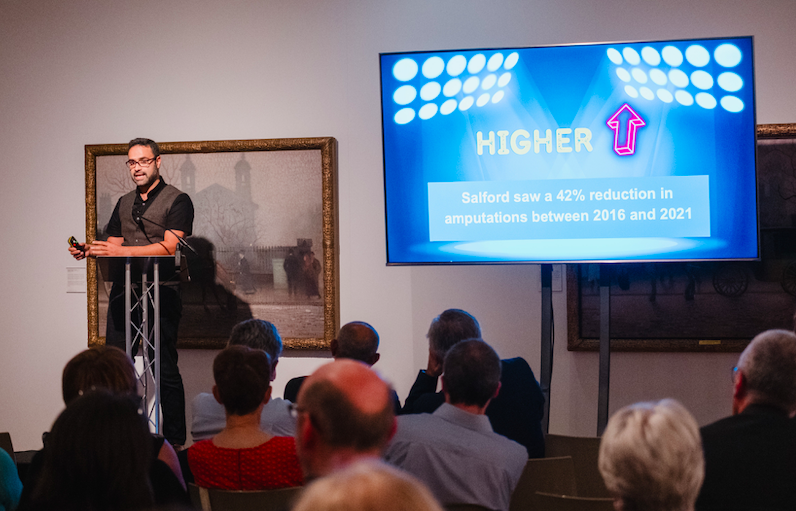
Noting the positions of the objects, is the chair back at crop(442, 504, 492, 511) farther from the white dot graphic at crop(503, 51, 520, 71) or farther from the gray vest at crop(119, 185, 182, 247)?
the gray vest at crop(119, 185, 182, 247)

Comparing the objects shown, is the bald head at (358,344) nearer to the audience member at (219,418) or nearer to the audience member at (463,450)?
the audience member at (219,418)

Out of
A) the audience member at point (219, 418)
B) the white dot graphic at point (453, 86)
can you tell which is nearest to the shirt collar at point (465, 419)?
the audience member at point (219, 418)

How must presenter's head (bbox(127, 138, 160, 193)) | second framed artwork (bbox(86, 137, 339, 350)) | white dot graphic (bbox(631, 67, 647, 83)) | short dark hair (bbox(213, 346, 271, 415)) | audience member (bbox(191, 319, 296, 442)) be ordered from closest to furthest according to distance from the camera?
1. short dark hair (bbox(213, 346, 271, 415))
2. audience member (bbox(191, 319, 296, 442))
3. white dot graphic (bbox(631, 67, 647, 83))
4. presenter's head (bbox(127, 138, 160, 193))
5. second framed artwork (bbox(86, 137, 339, 350))

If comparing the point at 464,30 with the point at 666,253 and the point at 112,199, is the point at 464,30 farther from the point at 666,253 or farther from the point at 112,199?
the point at 112,199

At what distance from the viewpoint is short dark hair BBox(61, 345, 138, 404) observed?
209 centimetres

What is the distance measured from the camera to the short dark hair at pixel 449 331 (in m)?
2.95

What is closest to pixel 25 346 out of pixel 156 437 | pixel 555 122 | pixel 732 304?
pixel 156 437

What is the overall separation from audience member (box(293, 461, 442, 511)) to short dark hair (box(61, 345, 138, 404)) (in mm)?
1590

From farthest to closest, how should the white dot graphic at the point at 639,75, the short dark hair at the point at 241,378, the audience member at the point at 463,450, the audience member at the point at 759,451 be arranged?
the white dot graphic at the point at 639,75
the short dark hair at the point at 241,378
the audience member at the point at 463,450
the audience member at the point at 759,451

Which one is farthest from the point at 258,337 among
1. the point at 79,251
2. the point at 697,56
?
the point at 697,56

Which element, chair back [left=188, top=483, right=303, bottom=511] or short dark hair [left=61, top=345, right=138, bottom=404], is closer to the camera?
chair back [left=188, top=483, right=303, bottom=511]

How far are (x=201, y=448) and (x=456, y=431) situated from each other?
2.42 ft

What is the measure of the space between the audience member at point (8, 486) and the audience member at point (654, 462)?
5.03ft

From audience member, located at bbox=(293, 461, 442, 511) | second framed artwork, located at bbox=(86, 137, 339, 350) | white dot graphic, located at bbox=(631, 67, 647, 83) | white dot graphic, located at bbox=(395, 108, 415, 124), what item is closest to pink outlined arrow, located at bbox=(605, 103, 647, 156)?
white dot graphic, located at bbox=(631, 67, 647, 83)
